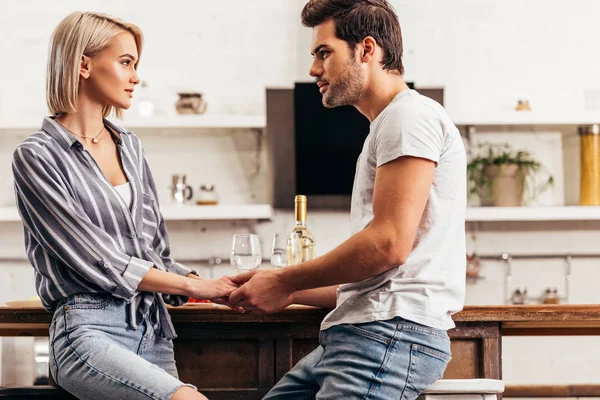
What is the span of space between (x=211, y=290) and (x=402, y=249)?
0.58 meters

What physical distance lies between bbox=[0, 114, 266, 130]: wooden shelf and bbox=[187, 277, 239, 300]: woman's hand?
275cm

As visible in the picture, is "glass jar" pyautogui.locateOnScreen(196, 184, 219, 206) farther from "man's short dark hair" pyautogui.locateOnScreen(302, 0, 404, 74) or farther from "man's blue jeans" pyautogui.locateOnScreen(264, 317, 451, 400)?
"man's blue jeans" pyautogui.locateOnScreen(264, 317, 451, 400)

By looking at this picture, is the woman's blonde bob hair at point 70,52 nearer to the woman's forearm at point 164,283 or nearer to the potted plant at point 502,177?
the woman's forearm at point 164,283

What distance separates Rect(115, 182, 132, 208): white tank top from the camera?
6.11 ft

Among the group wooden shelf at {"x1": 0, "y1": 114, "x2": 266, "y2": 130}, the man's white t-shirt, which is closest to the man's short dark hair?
the man's white t-shirt

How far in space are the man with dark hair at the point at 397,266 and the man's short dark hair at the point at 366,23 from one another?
98mm

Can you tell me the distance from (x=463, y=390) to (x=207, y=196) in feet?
10.7

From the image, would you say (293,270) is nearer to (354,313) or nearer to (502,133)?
(354,313)

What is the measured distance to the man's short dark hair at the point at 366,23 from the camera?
69.6 inches

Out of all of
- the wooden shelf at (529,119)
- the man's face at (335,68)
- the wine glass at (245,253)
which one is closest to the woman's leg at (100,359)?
the wine glass at (245,253)

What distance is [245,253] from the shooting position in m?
2.28

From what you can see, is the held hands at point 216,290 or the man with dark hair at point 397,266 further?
the held hands at point 216,290

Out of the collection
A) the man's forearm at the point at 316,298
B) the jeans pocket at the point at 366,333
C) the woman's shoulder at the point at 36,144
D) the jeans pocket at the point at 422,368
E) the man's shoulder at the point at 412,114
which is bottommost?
the jeans pocket at the point at 422,368

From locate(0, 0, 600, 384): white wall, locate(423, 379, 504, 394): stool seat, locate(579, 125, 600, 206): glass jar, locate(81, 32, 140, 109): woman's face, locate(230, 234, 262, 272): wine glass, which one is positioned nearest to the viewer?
locate(423, 379, 504, 394): stool seat
